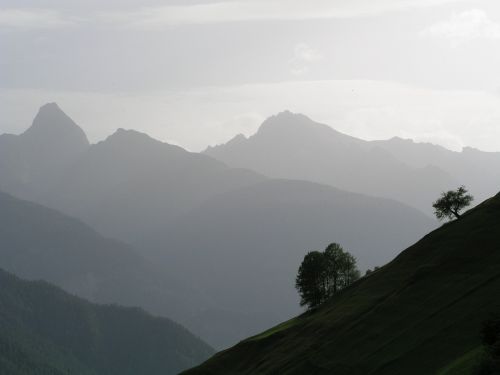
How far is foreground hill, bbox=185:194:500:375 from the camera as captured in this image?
75.7m

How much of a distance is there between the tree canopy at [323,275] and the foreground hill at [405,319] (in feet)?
73.5

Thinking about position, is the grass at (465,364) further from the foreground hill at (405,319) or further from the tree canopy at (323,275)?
the tree canopy at (323,275)

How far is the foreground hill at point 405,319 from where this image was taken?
7569 cm

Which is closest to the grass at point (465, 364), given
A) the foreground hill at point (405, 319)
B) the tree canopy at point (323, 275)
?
the foreground hill at point (405, 319)

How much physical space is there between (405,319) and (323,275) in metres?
59.6

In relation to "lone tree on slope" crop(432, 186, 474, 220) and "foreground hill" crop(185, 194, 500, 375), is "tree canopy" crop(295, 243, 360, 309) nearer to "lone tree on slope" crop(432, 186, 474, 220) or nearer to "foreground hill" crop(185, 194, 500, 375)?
"foreground hill" crop(185, 194, 500, 375)

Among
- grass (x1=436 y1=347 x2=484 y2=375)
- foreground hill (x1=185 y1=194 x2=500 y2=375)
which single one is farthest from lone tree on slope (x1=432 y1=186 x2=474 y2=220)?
grass (x1=436 y1=347 x2=484 y2=375)

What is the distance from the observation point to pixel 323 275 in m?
147

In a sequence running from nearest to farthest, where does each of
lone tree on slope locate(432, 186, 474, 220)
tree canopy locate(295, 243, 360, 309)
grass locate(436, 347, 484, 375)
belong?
grass locate(436, 347, 484, 375), lone tree on slope locate(432, 186, 474, 220), tree canopy locate(295, 243, 360, 309)

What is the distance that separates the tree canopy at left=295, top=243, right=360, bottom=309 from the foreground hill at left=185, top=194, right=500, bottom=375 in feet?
73.5

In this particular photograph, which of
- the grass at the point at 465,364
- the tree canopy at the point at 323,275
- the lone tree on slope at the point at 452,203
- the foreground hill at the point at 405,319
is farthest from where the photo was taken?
the tree canopy at the point at 323,275

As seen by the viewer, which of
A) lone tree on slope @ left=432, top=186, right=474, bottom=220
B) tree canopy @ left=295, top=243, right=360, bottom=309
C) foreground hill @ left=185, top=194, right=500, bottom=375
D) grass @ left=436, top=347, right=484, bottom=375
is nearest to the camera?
grass @ left=436, top=347, right=484, bottom=375

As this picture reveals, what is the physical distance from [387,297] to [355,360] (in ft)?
58.2

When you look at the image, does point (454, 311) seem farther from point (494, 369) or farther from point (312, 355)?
point (494, 369)
